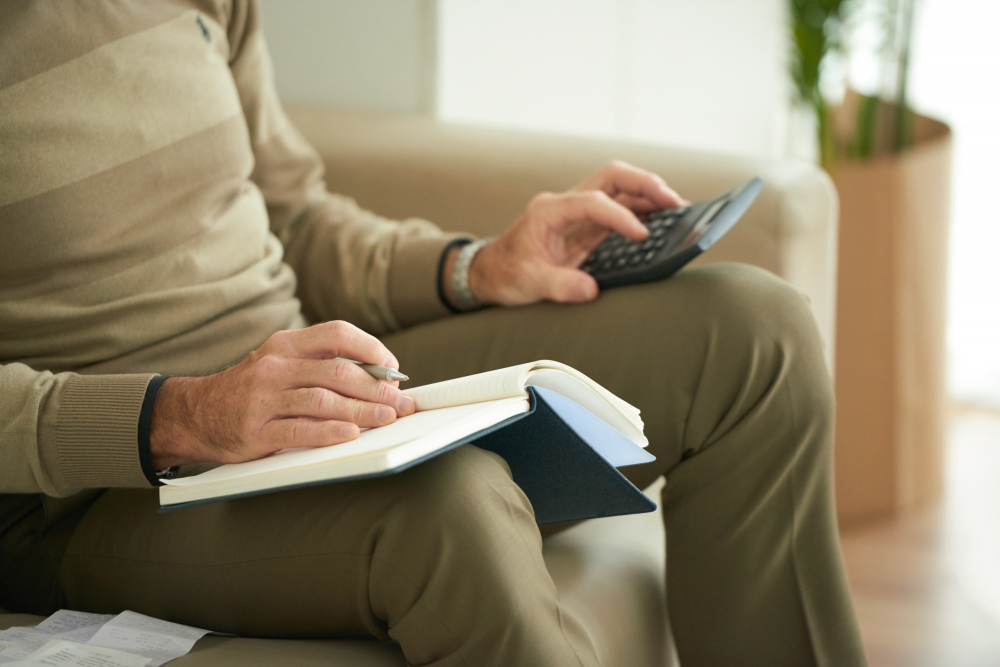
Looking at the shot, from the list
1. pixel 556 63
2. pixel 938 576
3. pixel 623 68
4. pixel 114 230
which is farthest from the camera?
pixel 623 68

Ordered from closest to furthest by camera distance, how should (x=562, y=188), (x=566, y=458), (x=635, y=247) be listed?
(x=566, y=458) < (x=635, y=247) < (x=562, y=188)

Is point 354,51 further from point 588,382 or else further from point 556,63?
point 588,382

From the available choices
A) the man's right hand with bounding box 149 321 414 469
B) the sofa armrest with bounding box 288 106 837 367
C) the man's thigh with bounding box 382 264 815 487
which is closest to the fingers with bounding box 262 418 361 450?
the man's right hand with bounding box 149 321 414 469

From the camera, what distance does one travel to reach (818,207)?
96 centimetres

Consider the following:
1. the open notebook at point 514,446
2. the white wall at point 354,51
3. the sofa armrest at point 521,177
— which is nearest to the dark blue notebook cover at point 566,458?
the open notebook at point 514,446

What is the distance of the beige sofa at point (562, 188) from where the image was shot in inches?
24.8

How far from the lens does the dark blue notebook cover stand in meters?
0.52

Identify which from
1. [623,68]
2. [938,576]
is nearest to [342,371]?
[938,576]

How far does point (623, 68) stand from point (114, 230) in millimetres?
1484

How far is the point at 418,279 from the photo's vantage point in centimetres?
89

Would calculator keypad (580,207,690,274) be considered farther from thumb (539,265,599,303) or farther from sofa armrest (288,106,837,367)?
sofa armrest (288,106,837,367)

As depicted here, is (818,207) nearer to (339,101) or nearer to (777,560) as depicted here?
(777,560)

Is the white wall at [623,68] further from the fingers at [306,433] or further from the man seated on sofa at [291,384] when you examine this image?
the fingers at [306,433]

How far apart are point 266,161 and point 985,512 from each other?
4.59ft
